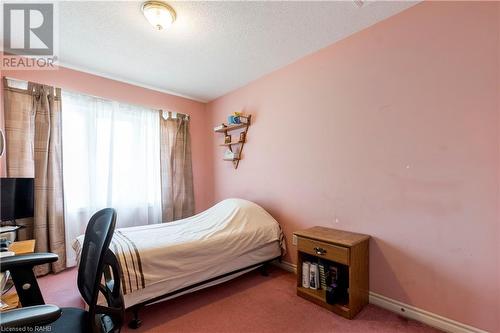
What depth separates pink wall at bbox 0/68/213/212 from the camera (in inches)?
111

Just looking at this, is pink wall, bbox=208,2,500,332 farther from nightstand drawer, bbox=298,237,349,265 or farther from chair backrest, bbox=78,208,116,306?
chair backrest, bbox=78,208,116,306

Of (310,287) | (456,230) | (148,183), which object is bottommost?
(310,287)

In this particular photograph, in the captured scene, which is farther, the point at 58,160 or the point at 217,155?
the point at 217,155

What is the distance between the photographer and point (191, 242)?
2.14 metres

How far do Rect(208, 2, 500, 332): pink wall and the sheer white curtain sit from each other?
2194 millimetres

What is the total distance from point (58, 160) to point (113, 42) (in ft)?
5.09

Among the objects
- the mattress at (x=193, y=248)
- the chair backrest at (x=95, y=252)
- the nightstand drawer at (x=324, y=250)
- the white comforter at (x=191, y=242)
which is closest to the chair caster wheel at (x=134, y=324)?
the mattress at (x=193, y=248)

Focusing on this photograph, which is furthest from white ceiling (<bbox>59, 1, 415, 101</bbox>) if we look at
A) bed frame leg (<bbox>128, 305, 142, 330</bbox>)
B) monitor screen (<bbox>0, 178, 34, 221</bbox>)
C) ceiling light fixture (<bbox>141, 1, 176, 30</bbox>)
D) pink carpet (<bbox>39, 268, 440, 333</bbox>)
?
pink carpet (<bbox>39, 268, 440, 333</bbox>)

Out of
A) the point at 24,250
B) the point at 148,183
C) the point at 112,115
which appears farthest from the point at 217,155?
the point at 24,250

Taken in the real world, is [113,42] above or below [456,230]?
above

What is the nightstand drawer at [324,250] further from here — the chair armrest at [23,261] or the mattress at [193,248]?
the chair armrest at [23,261]

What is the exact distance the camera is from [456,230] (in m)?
1.70

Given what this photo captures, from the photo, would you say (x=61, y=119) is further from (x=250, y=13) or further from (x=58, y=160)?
(x=250, y=13)

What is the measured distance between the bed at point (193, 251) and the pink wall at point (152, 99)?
3.97ft
